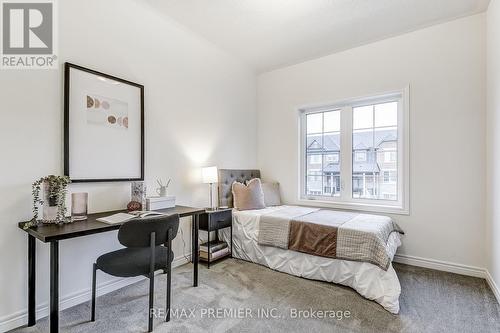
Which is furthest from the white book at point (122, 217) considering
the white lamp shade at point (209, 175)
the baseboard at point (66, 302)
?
the white lamp shade at point (209, 175)

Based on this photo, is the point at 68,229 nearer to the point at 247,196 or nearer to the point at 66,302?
the point at 66,302

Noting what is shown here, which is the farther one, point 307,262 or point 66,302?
point 307,262

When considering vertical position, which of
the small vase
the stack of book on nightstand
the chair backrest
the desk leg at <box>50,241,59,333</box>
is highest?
the small vase

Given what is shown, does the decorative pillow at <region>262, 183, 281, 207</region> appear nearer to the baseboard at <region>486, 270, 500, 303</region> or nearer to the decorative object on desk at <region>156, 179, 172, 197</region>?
the decorative object on desk at <region>156, 179, 172, 197</region>

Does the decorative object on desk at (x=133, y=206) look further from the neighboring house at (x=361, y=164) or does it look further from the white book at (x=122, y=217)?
the neighboring house at (x=361, y=164)

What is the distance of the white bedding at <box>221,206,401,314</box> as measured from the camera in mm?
2064

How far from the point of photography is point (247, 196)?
331 centimetres

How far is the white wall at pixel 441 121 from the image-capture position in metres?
2.61

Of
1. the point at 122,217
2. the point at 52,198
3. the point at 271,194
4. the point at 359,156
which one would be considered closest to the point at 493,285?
the point at 359,156

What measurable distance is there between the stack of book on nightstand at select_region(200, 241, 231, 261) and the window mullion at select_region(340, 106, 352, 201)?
1.71 meters

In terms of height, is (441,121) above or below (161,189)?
above

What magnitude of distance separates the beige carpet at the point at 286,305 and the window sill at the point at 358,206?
683 millimetres

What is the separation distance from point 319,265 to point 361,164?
1.55 m

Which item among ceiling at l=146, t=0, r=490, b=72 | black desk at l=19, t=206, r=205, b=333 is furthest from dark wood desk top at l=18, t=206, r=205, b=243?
ceiling at l=146, t=0, r=490, b=72
